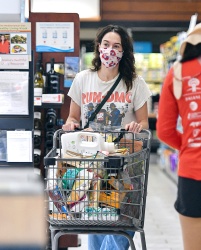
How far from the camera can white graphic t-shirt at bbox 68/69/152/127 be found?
361 cm

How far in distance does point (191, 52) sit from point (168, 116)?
29cm

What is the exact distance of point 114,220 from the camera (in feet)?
9.29

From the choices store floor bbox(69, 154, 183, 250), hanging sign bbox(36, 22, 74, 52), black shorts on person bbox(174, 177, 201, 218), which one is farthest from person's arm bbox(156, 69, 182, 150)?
store floor bbox(69, 154, 183, 250)

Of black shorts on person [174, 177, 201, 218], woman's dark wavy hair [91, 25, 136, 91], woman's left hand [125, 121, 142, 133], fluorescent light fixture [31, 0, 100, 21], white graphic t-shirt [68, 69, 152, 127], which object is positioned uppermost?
fluorescent light fixture [31, 0, 100, 21]

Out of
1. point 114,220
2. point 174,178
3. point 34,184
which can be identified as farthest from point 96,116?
point 174,178

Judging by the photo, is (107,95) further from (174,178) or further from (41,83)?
(174,178)

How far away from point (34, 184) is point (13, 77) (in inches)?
108

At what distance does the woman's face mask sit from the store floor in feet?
6.91

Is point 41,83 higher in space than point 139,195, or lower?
higher

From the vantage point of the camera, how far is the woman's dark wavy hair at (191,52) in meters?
2.38

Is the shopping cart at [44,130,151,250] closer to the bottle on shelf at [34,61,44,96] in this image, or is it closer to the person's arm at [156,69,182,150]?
the person's arm at [156,69,182,150]

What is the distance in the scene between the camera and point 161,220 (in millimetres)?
6527

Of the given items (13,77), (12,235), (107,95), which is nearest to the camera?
(12,235)

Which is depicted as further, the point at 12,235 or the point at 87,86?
the point at 87,86
